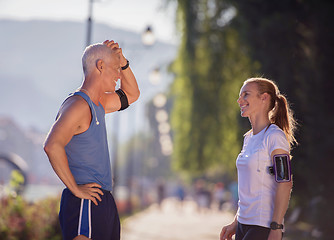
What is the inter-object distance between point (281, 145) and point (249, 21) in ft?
43.8

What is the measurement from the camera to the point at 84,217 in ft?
11.5

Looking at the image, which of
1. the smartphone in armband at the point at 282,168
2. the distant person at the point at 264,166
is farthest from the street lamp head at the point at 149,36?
the smartphone in armband at the point at 282,168

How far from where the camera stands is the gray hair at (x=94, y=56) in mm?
3721

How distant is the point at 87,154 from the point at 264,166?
3.89ft

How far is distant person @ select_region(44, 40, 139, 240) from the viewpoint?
3.41 metres

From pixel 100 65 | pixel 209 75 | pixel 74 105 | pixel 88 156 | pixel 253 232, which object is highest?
pixel 209 75

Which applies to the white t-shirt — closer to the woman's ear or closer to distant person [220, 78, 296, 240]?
distant person [220, 78, 296, 240]

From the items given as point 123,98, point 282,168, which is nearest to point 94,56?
point 123,98

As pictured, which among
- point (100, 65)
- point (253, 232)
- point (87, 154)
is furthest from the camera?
point (253, 232)

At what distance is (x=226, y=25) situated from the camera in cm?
1923

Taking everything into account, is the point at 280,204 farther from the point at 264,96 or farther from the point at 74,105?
the point at 74,105

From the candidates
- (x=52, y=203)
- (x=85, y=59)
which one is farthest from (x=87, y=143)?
(x=52, y=203)

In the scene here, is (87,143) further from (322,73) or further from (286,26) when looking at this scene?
(286,26)

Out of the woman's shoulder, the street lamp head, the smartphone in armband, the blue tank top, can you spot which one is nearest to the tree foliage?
the street lamp head
